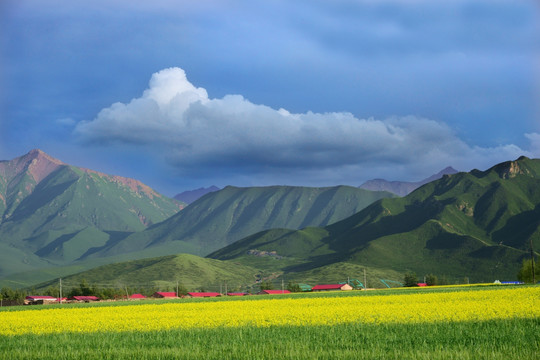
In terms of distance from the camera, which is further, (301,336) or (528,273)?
(528,273)

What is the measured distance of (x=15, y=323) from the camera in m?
51.1

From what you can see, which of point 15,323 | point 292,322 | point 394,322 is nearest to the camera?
point 394,322

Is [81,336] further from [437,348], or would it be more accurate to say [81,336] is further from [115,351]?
[437,348]

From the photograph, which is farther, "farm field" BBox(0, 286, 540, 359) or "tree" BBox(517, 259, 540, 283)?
"tree" BBox(517, 259, 540, 283)

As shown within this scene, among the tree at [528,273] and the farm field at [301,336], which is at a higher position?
the tree at [528,273]

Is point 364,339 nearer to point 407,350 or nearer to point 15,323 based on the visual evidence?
point 407,350

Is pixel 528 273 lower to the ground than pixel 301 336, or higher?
higher

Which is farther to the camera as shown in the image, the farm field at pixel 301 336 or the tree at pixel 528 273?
the tree at pixel 528 273

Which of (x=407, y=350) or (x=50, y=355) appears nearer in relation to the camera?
(x=407, y=350)

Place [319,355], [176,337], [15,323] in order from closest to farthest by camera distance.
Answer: [319,355]
[176,337]
[15,323]

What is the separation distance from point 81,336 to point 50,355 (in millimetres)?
8991

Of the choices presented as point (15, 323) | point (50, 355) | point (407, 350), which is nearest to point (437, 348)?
point (407, 350)

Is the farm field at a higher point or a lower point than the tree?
lower

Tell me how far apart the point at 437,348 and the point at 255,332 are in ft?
44.1
